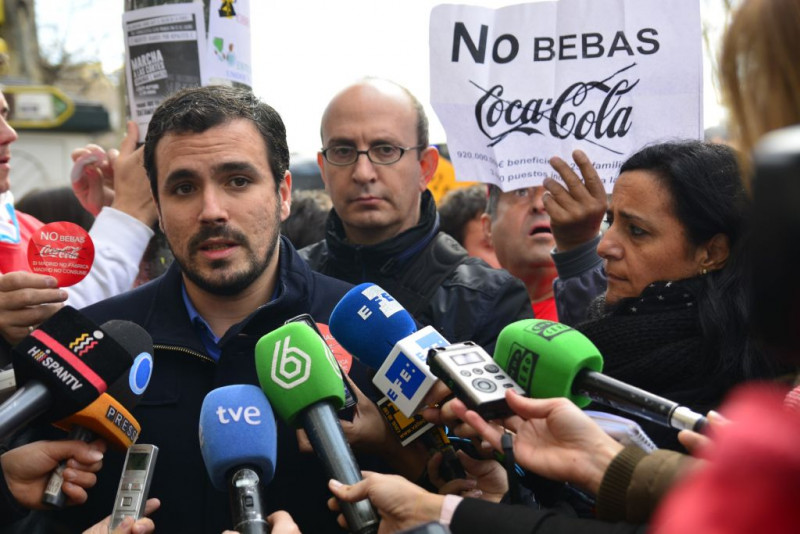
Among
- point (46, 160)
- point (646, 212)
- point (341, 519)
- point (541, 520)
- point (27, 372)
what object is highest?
point (646, 212)

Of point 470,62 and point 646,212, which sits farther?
point 470,62

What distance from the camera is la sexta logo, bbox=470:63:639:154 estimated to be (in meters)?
3.25

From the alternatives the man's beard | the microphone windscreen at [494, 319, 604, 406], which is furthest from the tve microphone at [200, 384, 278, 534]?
the man's beard

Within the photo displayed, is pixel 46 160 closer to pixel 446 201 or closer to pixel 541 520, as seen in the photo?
pixel 446 201

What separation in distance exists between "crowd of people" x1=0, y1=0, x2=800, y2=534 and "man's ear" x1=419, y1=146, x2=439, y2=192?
0.04 ft

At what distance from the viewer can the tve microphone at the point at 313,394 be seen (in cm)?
197

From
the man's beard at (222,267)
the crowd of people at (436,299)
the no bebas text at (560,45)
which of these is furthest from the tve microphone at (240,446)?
the no bebas text at (560,45)

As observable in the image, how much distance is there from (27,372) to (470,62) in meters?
2.06

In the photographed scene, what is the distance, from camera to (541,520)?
177cm

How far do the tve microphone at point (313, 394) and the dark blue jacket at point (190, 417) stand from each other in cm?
41

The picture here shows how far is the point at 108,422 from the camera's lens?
2.13 meters

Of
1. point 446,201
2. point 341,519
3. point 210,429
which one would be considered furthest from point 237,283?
point 446,201

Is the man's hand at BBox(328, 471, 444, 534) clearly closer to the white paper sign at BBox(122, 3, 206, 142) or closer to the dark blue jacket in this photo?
the dark blue jacket

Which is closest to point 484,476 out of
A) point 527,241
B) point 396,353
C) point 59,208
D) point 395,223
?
point 396,353
